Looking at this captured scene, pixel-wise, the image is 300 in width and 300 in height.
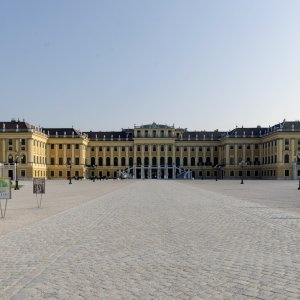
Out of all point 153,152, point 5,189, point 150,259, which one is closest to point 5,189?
point 5,189

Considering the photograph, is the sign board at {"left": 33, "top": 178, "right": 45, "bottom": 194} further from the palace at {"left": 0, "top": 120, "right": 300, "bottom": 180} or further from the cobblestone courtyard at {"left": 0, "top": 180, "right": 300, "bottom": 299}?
the palace at {"left": 0, "top": 120, "right": 300, "bottom": 180}

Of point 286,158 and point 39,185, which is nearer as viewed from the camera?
point 39,185

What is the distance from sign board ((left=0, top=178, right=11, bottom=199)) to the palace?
86309 millimetres

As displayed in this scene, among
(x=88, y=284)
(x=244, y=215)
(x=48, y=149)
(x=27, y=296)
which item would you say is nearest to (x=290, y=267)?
(x=88, y=284)

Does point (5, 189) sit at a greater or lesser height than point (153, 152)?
lesser

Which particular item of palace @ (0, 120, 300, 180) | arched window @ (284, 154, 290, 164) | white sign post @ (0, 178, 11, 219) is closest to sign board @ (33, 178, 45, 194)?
white sign post @ (0, 178, 11, 219)

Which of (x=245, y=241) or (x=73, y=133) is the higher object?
(x=73, y=133)

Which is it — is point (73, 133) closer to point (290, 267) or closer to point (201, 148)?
point (201, 148)

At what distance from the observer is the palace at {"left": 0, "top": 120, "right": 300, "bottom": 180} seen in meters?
104

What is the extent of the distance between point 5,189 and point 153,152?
368ft

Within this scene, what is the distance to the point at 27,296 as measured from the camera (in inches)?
267

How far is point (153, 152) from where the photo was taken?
428ft

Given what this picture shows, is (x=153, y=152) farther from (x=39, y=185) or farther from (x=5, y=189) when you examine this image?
(x=5, y=189)

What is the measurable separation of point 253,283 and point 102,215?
12.2 meters
